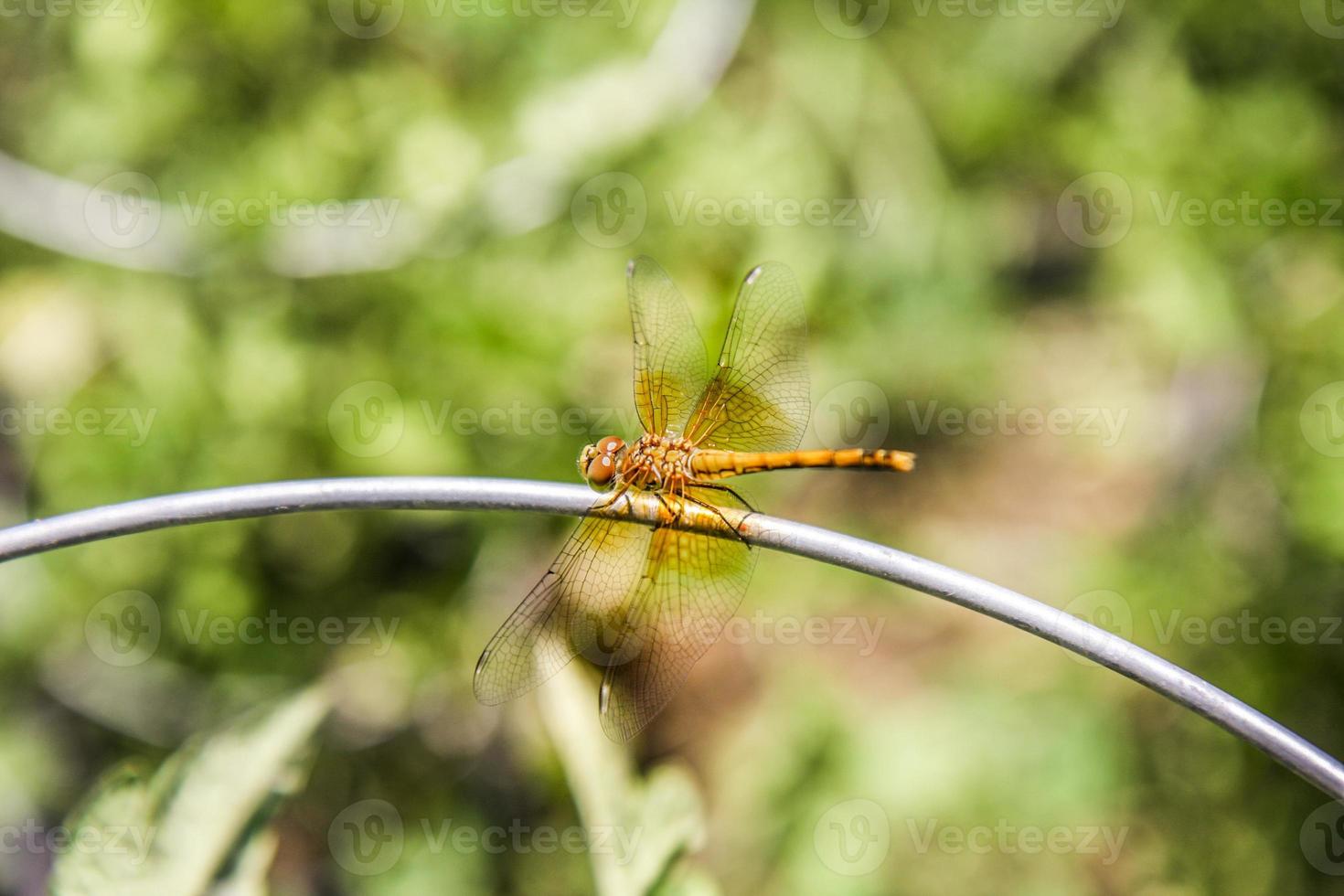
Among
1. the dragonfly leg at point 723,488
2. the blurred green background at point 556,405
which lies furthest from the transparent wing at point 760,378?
the blurred green background at point 556,405

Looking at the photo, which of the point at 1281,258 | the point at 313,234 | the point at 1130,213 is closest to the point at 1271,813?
the point at 1281,258

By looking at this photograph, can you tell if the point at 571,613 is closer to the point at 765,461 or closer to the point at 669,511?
the point at 669,511

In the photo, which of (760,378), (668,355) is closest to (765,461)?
(760,378)

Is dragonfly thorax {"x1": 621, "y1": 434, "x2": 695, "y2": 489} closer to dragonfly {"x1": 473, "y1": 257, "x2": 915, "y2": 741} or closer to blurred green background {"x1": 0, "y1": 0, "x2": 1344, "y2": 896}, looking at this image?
dragonfly {"x1": 473, "y1": 257, "x2": 915, "y2": 741}

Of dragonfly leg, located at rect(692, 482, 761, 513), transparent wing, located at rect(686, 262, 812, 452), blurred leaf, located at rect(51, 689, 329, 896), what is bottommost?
blurred leaf, located at rect(51, 689, 329, 896)

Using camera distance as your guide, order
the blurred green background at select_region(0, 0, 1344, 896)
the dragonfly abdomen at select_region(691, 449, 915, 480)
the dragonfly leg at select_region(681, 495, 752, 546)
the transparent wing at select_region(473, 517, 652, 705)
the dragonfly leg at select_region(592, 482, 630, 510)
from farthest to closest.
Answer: the blurred green background at select_region(0, 0, 1344, 896)
the dragonfly abdomen at select_region(691, 449, 915, 480)
the transparent wing at select_region(473, 517, 652, 705)
the dragonfly leg at select_region(681, 495, 752, 546)
the dragonfly leg at select_region(592, 482, 630, 510)

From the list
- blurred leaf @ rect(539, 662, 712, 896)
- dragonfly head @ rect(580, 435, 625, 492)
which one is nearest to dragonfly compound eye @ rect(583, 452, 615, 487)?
dragonfly head @ rect(580, 435, 625, 492)

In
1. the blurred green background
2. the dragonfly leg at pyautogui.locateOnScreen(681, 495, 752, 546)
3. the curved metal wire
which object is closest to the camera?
the curved metal wire

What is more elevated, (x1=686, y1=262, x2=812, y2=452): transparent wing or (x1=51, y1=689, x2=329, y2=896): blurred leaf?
(x1=686, y1=262, x2=812, y2=452): transparent wing
